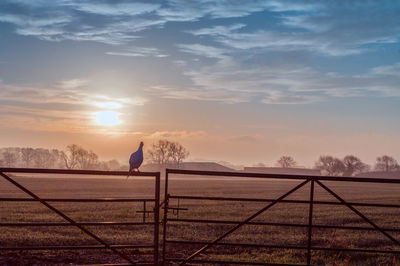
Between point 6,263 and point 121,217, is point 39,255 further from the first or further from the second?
point 121,217

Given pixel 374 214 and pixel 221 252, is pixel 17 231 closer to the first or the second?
pixel 221 252

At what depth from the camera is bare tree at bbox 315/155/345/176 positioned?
170m

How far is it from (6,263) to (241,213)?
16814 millimetres

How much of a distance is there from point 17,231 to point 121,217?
6068 mm

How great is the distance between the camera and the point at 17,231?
1664cm

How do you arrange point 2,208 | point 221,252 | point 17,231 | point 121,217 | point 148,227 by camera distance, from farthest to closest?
1. point 2,208
2. point 121,217
3. point 148,227
4. point 17,231
5. point 221,252

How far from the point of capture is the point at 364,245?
1537 centimetres

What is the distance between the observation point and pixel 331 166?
6905 inches

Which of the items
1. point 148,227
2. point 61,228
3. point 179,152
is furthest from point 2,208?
point 179,152

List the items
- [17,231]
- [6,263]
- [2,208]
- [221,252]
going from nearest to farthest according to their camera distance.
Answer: [6,263]
[221,252]
[17,231]
[2,208]

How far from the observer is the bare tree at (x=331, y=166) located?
17050 cm

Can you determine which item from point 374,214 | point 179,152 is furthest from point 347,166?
point 374,214

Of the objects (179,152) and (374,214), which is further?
(179,152)

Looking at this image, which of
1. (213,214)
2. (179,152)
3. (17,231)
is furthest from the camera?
(179,152)
